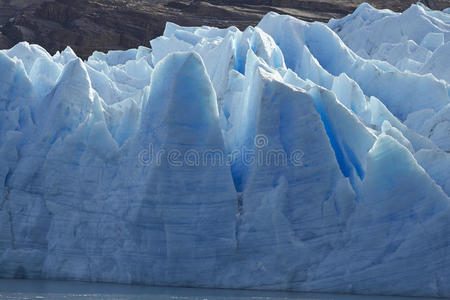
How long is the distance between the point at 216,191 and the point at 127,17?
27.6 metres

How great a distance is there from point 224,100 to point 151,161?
9.90ft

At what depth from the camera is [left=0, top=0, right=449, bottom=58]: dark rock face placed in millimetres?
37594

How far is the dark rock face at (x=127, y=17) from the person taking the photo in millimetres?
37594

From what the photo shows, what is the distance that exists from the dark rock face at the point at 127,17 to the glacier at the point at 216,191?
23.6 m

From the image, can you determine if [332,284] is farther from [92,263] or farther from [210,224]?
[92,263]

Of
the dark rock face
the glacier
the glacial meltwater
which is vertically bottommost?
the dark rock face

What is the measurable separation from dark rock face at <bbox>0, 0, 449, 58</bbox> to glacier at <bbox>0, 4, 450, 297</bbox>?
23.6m

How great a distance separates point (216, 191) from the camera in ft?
40.7
